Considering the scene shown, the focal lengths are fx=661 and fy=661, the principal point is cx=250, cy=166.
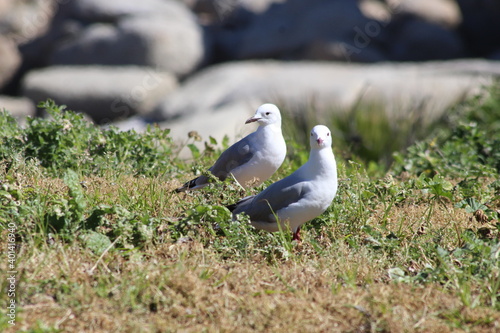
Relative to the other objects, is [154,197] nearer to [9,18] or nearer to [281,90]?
[281,90]

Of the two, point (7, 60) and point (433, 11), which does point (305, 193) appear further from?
point (7, 60)

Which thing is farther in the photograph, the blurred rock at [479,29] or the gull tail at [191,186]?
the blurred rock at [479,29]

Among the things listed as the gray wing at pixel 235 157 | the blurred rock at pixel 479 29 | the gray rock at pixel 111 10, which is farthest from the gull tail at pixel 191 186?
the blurred rock at pixel 479 29

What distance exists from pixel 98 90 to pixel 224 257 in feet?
33.9

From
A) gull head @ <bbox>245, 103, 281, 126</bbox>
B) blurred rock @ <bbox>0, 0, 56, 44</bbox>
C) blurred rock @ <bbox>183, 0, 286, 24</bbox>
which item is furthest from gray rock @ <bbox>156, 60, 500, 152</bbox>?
blurred rock @ <bbox>0, 0, 56, 44</bbox>

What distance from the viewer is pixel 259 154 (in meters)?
4.25

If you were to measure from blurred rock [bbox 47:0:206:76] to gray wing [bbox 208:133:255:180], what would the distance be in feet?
33.0

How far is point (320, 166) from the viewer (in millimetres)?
3621

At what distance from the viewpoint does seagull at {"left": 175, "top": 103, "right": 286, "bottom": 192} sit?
4254 mm

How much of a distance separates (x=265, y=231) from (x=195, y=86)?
29.7 ft

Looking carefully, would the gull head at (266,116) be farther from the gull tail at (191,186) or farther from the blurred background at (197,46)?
the blurred background at (197,46)

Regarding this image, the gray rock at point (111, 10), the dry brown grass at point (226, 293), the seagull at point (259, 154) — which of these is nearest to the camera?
the dry brown grass at point (226, 293)

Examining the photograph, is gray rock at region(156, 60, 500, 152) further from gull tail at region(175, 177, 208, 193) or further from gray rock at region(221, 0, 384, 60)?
gull tail at region(175, 177, 208, 193)

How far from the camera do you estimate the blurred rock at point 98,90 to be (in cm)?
1341
